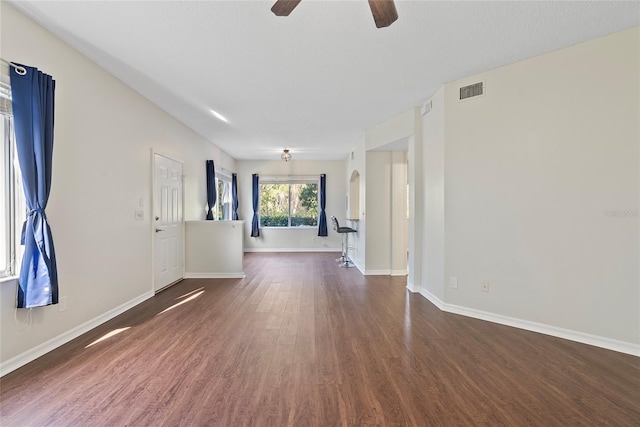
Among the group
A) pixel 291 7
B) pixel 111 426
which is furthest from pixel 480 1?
pixel 111 426

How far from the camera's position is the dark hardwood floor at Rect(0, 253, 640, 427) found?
180cm

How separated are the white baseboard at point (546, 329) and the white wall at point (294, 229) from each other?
544cm

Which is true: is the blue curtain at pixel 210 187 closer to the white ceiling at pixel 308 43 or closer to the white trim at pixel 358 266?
the white ceiling at pixel 308 43

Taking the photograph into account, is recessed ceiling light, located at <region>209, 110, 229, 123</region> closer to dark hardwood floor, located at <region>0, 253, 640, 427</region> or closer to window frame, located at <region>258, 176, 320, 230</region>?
dark hardwood floor, located at <region>0, 253, 640, 427</region>

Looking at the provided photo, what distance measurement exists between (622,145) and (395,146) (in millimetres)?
2979

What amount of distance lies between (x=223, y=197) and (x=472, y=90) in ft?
21.0

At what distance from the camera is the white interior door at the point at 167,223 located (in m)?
4.40

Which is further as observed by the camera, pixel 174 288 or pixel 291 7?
pixel 174 288

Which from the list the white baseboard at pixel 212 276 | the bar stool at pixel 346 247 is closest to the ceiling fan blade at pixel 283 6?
the white baseboard at pixel 212 276

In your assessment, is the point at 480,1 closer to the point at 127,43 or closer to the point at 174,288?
the point at 127,43

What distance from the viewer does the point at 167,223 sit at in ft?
15.5

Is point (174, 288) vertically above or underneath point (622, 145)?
underneath

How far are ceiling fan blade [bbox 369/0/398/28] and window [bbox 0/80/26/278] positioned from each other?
2686 millimetres

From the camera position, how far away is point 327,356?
2.53 m
